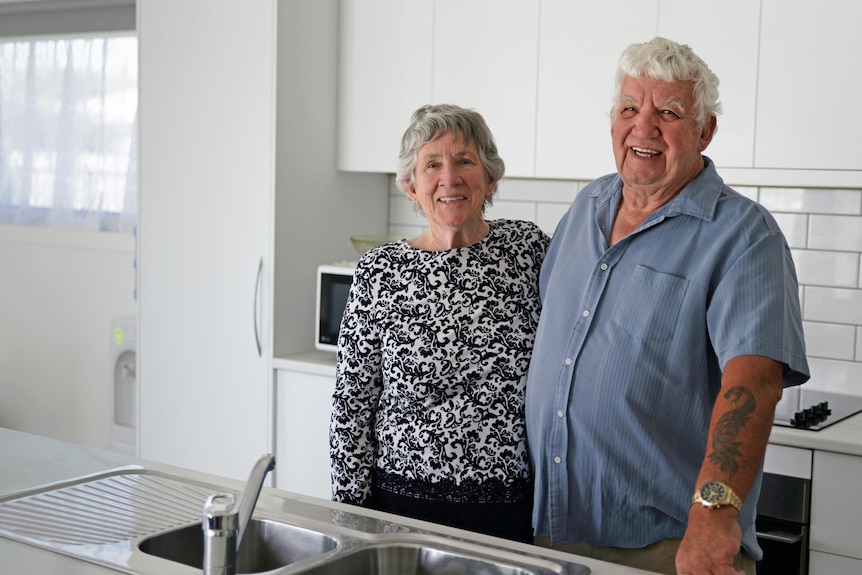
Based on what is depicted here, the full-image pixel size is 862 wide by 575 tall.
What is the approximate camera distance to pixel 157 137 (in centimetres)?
358

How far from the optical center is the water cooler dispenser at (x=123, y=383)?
4.20 meters

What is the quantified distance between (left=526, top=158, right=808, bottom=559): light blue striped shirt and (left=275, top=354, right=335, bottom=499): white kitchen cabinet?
1456mm

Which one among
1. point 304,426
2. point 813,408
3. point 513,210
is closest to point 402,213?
point 513,210

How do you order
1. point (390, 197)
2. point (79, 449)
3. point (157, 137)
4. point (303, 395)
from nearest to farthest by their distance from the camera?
1. point (79, 449)
2. point (303, 395)
3. point (157, 137)
4. point (390, 197)

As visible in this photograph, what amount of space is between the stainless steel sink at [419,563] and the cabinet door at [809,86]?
167 cm

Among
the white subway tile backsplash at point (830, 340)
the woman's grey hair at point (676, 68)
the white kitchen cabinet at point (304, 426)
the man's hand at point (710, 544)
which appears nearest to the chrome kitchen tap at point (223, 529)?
the man's hand at point (710, 544)

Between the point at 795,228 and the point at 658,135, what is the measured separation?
145cm

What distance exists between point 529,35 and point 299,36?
0.78 meters

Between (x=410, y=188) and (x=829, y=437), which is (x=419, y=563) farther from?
(x=829, y=437)

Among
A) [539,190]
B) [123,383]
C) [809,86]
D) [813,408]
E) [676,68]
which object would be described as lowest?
[123,383]

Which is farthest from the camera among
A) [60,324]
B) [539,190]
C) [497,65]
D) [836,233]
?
[60,324]

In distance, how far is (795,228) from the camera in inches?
120

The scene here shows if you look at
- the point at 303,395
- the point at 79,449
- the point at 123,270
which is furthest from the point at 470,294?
the point at 123,270

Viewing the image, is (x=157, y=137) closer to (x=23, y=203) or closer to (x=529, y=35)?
(x=529, y=35)
